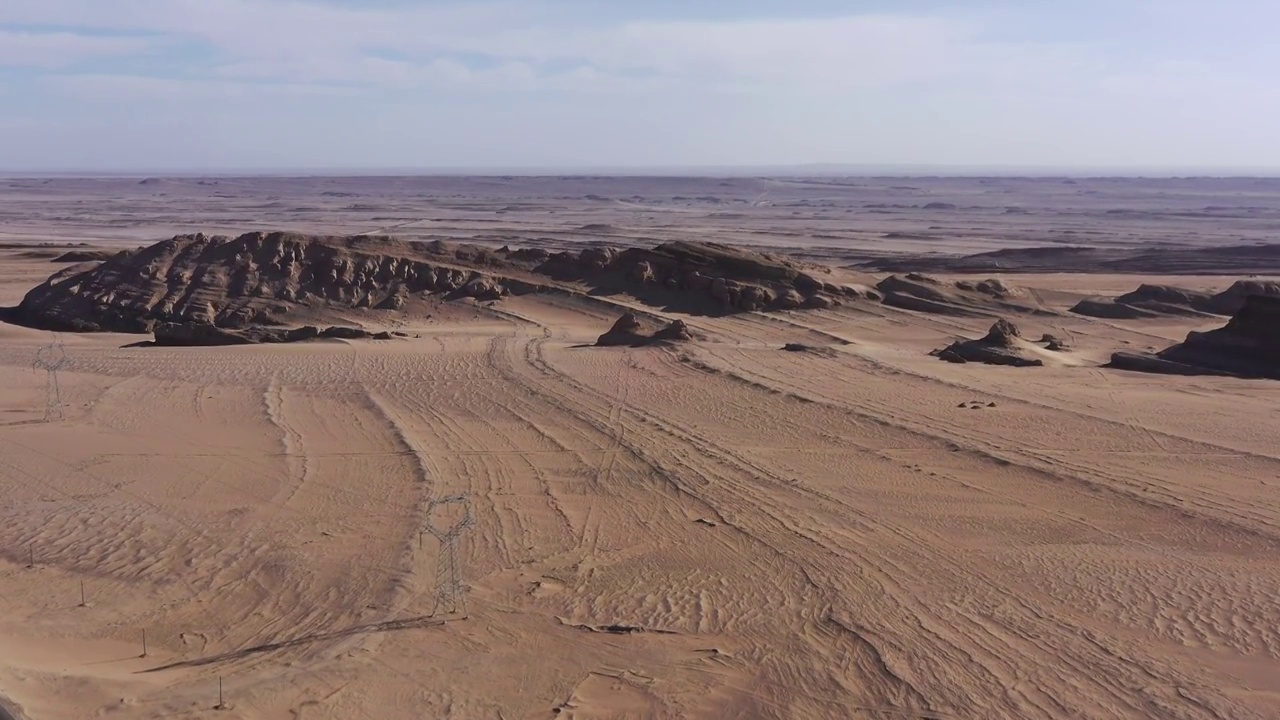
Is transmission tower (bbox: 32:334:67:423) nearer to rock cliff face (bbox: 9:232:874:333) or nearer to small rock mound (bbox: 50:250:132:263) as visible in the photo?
rock cliff face (bbox: 9:232:874:333)

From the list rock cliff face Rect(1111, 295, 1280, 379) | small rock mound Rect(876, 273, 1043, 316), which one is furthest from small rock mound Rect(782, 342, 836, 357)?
small rock mound Rect(876, 273, 1043, 316)

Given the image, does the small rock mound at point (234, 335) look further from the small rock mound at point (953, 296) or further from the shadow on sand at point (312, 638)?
the shadow on sand at point (312, 638)

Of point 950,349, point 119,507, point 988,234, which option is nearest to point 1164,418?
point 950,349

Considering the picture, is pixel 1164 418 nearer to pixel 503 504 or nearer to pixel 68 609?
pixel 503 504

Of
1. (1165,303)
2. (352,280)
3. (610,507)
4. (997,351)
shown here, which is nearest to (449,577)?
(610,507)

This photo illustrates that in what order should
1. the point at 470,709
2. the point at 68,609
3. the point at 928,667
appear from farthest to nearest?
1. the point at 68,609
2. the point at 928,667
3. the point at 470,709
